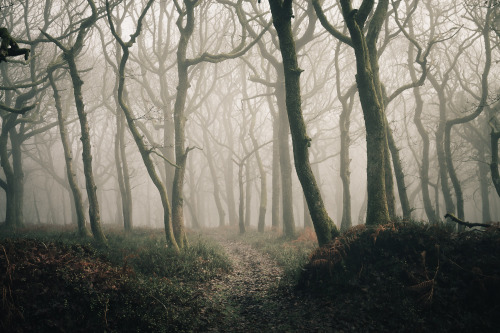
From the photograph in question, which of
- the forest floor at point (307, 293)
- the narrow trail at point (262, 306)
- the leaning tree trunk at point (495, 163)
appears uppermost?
the leaning tree trunk at point (495, 163)

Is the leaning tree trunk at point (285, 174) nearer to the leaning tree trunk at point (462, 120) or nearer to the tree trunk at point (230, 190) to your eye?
the leaning tree trunk at point (462, 120)

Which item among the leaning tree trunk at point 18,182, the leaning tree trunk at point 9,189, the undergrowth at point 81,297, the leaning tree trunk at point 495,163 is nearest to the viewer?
the undergrowth at point 81,297

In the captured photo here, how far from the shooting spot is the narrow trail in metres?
4.55

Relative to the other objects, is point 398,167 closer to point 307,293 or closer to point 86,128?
point 307,293

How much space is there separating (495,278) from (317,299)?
9.53 ft

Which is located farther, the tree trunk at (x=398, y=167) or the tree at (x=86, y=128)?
the tree trunk at (x=398, y=167)

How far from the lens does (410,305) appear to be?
13.9ft

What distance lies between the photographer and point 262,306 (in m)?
5.44

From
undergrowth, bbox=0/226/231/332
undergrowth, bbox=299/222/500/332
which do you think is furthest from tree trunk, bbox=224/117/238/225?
undergrowth, bbox=299/222/500/332

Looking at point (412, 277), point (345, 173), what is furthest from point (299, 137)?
point (345, 173)

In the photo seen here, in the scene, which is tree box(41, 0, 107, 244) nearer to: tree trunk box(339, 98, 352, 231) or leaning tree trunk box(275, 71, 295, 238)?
leaning tree trunk box(275, 71, 295, 238)

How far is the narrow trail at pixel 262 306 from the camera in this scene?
455 centimetres

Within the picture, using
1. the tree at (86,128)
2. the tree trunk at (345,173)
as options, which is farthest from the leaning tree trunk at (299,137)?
the tree at (86,128)

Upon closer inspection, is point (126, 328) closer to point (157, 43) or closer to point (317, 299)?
point (317, 299)
